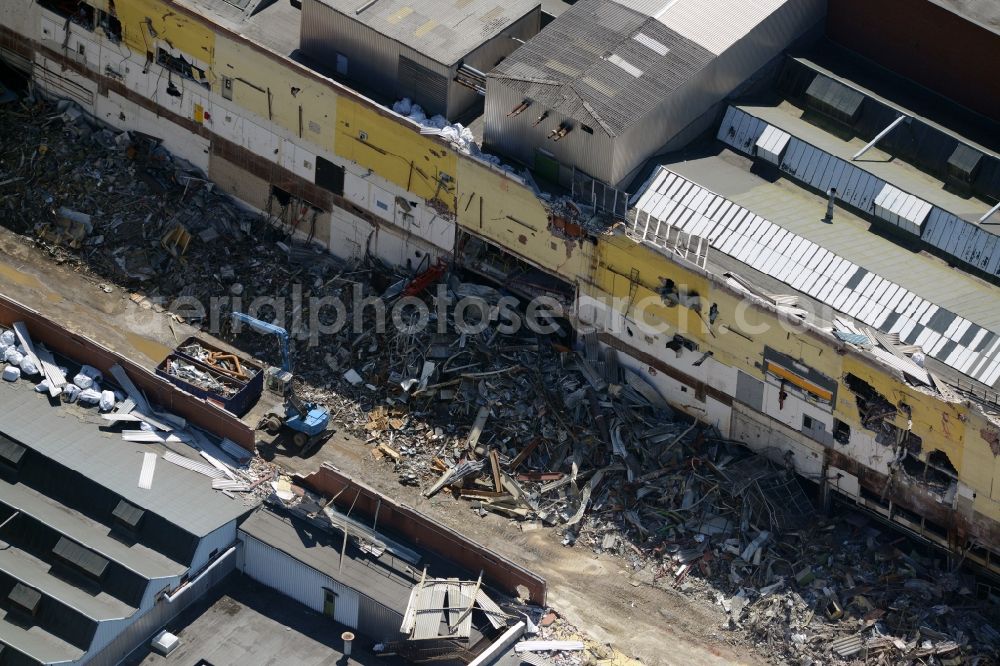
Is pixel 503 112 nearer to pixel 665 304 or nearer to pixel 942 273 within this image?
pixel 665 304

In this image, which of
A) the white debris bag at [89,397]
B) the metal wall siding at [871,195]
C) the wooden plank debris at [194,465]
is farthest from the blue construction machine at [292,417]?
the metal wall siding at [871,195]

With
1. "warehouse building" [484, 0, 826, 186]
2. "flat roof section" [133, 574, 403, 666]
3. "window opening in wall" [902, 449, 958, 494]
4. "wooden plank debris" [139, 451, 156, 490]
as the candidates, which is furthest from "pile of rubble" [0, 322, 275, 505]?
"window opening in wall" [902, 449, 958, 494]

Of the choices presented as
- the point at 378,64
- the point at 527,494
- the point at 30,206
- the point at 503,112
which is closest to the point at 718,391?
Result: the point at 527,494

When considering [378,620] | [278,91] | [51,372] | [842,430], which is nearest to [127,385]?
[51,372]

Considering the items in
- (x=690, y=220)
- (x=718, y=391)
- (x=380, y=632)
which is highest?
(x=690, y=220)

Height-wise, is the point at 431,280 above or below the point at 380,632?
above

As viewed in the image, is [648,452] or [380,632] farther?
[648,452]

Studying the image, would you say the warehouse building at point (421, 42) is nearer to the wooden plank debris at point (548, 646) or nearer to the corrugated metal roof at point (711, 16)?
the corrugated metal roof at point (711, 16)
